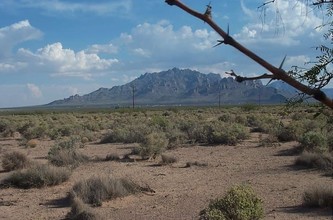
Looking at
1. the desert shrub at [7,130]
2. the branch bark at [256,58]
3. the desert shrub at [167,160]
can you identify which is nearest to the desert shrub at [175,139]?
the desert shrub at [167,160]

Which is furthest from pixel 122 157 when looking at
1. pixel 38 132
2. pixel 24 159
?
pixel 38 132

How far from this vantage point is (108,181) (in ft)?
46.5

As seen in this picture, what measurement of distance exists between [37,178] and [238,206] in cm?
905

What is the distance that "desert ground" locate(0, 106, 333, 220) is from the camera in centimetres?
1239

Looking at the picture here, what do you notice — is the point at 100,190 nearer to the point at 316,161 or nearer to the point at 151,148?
the point at 316,161

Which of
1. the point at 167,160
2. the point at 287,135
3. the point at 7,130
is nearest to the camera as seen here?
the point at 167,160

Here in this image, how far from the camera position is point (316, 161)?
57.9 feet

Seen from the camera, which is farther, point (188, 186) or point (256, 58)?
point (188, 186)

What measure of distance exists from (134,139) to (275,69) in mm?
29228

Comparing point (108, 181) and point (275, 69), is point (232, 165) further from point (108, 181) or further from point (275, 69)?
point (275, 69)

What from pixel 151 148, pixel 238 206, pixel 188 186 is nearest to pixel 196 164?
pixel 151 148

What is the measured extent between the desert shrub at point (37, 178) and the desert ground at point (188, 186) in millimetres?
271

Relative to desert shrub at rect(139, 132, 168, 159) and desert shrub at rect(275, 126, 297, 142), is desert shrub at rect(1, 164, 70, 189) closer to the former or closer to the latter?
desert shrub at rect(139, 132, 168, 159)

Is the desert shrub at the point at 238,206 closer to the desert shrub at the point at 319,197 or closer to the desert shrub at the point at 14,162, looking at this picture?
the desert shrub at the point at 319,197
